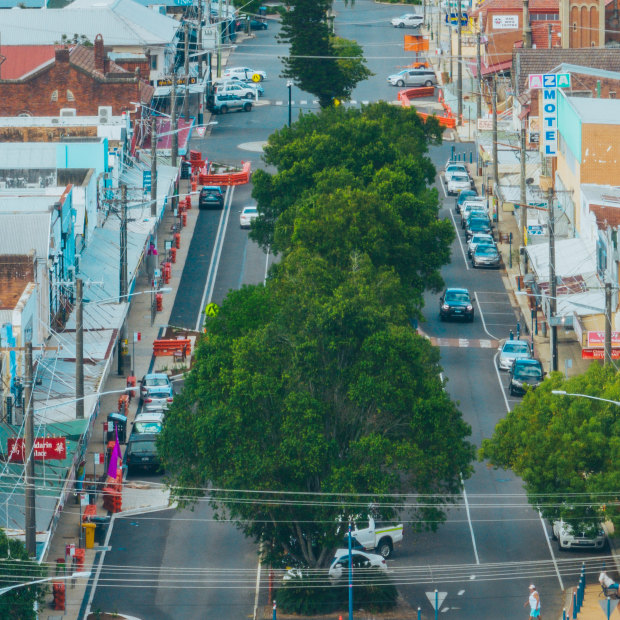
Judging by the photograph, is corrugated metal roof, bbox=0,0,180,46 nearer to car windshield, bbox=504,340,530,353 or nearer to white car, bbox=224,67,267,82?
white car, bbox=224,67,267,82

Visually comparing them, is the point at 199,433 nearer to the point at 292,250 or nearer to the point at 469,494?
the point at 469,494

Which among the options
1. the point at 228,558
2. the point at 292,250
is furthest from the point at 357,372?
the point at 292,250

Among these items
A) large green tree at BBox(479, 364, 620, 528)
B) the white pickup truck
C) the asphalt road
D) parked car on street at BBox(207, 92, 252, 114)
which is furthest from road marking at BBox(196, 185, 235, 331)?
large green tree at BBox(479, 364, 620, 528)

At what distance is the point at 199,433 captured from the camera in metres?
56.2

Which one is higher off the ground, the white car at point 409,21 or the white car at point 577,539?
the white car at point 409,21

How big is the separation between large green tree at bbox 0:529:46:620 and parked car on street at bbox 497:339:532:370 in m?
33.7

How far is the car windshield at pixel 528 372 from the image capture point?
76.5 m

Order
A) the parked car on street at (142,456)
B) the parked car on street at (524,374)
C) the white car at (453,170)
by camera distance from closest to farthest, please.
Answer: the parked car on street at (142,456) → the parked car on street at (524,374) → the white car at (453,170)

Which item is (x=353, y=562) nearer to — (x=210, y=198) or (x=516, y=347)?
(x=516, y=347)

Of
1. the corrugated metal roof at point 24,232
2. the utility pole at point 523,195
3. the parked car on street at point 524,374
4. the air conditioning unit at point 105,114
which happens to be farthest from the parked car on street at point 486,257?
the corrugated metal roof at point 24,232

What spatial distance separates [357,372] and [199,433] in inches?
215

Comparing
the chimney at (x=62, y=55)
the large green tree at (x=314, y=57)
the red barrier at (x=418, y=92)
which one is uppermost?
the chimney at (x=62, y=55)

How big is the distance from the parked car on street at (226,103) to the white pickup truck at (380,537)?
79.3 m

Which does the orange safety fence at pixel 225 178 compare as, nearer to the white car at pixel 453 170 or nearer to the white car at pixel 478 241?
the white car at pixel 453 170
